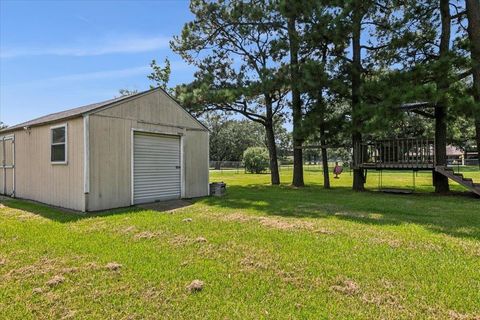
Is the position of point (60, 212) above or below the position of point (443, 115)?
below

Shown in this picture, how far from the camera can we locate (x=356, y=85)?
1159cm

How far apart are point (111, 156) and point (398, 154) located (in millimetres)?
9611

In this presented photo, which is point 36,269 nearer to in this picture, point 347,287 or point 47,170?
point 347,287

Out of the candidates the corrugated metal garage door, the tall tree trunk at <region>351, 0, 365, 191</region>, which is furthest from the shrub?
the corrugated metal garage door

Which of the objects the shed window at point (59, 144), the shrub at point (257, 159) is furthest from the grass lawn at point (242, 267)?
the shrub at point (257, 159)

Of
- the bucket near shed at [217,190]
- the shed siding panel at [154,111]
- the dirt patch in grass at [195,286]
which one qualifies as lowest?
the dirt patch in grass at [195,286]

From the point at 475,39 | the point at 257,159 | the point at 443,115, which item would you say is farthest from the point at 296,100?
the point at 257,159

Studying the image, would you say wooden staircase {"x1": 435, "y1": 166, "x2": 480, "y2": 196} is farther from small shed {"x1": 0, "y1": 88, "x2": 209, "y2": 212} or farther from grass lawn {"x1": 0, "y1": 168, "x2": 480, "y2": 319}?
small shed {"x1": 0, "y1": 88, "x2": 209, "y2": 212}

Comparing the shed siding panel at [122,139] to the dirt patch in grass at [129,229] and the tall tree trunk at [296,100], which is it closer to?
the dirt patch in grass at [129,229]

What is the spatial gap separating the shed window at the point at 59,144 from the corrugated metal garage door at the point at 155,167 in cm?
168

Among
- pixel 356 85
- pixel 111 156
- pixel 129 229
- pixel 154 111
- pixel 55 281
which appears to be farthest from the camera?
pixel 356 85

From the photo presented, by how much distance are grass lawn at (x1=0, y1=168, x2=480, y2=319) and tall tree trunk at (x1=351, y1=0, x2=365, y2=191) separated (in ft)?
17.8

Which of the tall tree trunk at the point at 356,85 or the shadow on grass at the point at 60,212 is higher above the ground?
the tall tree trunk at the point at 356,85

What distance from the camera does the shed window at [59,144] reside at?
7512 mm
